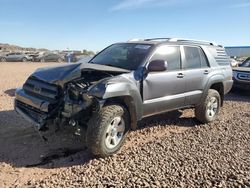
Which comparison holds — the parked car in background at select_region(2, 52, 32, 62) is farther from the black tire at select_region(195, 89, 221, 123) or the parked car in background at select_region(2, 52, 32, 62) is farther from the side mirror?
the side mirror

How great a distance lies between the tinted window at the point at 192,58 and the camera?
252 inches

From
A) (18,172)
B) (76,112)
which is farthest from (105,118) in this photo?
(18,172)

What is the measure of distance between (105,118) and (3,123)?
2.85m

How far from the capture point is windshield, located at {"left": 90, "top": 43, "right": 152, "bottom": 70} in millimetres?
5602

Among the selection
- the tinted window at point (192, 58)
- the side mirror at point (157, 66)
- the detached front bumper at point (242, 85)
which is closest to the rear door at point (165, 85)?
the side mirror at point (157, 66)

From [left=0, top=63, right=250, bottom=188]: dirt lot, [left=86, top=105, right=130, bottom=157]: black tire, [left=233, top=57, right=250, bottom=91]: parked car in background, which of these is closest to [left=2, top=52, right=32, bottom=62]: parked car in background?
[left=233, top=57, right=250, bottom=91]: parked car in background

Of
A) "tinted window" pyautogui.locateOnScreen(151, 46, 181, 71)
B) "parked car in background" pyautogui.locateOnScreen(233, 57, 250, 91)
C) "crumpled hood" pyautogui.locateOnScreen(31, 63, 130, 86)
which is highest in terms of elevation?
"tinted window" pyautogui.locateOnScreen(151, 46, 181, 71)

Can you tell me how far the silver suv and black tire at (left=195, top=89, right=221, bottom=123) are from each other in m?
0.02

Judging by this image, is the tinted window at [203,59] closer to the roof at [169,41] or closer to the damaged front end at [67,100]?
the roof at [169,41]

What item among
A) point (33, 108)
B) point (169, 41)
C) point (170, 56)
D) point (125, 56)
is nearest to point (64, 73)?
point (33, 108)

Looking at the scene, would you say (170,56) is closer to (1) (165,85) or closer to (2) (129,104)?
(1) (165,85)

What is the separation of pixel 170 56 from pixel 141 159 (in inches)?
90.8

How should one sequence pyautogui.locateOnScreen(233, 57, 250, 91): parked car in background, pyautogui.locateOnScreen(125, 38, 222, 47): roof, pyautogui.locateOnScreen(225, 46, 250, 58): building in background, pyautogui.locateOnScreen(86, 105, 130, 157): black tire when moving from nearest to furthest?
pyautogui.locateOnScreen(86, 105, 130, 157): black tire → pyautogui.locateOnScreen(125, 38, 222, 47): roof → pyautogui.locateOnScreen(233, 57, 250, 91): parked car in background → pyautogui.locateOnScreen(225, 46, 250, 58): building in background

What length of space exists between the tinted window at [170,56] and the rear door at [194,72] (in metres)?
0.19
